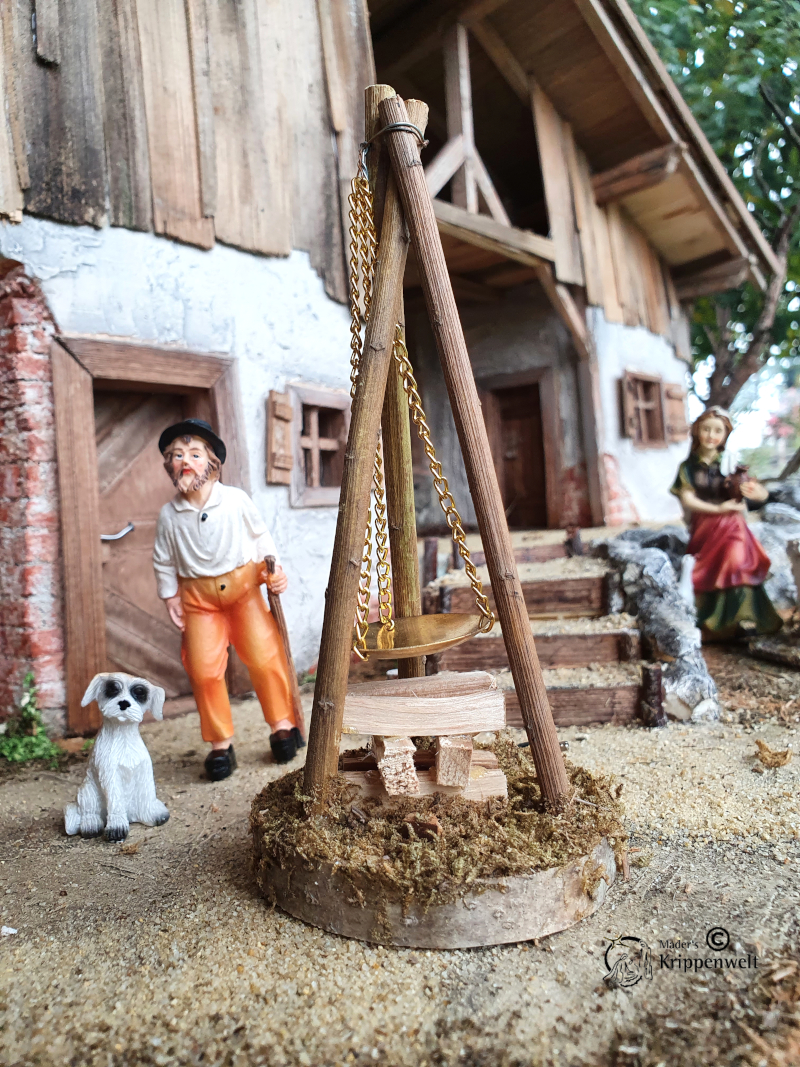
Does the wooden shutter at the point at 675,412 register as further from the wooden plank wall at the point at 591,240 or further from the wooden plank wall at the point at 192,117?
the wooden plank wall at the point at 192,117

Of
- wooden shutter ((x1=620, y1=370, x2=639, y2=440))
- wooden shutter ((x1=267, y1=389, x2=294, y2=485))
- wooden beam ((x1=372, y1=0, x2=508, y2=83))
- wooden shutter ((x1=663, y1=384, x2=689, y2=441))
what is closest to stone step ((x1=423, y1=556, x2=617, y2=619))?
wooden shutter ((x1=267, y1=389, x2=294, y2=485))

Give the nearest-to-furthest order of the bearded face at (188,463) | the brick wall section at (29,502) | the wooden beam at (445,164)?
the bearded face at (188,463) → the brick wall section at (29,502) → the wooden beam at (445,164)

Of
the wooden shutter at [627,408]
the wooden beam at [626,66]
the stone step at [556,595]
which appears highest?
the wooden beam at [626,66]

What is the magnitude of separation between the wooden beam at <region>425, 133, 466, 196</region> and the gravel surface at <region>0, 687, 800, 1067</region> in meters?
4.93

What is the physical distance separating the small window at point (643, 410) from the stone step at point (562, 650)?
4.23 metres

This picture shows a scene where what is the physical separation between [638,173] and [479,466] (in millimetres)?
6449

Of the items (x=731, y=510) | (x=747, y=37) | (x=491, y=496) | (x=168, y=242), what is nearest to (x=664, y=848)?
(x=491, y=496)

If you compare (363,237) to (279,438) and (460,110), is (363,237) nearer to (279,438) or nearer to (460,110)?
(279,438)

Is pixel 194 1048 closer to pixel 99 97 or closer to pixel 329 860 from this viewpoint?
pixel 329 860

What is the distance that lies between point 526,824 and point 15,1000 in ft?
4.75

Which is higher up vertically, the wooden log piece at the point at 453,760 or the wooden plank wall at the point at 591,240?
the wooden plank wall at the point at 591,240

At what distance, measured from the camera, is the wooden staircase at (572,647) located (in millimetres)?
3832

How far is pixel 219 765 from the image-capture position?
3.38 meters

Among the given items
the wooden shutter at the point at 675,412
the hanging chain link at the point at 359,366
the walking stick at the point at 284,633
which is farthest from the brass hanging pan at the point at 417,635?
the wooden shutter at the point at 675,412
